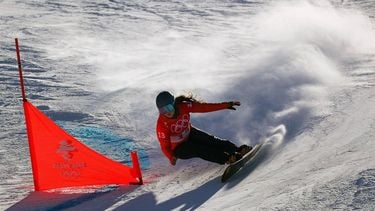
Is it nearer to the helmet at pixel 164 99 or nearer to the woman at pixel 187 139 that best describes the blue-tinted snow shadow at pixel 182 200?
the woman at pixel 187 139

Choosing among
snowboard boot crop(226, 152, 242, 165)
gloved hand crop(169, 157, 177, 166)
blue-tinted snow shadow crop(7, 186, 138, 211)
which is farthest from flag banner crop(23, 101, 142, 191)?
snowboard boot crop(226, 152, 242, 165)

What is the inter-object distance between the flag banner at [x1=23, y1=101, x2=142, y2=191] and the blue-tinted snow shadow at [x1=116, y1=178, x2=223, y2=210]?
1.73 feet

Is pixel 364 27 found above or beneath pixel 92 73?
above

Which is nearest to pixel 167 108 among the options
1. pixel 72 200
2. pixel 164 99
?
pixel 164 99

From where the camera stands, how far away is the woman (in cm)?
680

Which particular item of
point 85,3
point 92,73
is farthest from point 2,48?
point 85,3

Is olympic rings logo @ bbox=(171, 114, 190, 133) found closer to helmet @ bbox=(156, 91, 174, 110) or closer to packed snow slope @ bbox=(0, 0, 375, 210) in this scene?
helmet @ bbox=(156, 91, 174, 110)

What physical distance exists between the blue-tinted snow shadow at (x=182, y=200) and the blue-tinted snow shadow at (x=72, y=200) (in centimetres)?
28

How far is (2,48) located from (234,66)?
477 cm

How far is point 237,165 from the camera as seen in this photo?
6.45 metres

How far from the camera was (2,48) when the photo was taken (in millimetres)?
12297

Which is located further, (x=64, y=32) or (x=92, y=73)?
(x=64, y=32)

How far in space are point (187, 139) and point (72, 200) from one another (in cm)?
141

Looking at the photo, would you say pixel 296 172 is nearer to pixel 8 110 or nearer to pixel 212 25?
pixel 8 110
